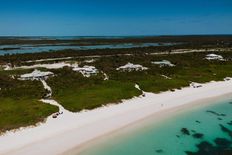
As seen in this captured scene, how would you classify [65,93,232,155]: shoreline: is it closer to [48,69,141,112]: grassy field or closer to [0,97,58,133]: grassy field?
[48,69,141,112]: grassy field

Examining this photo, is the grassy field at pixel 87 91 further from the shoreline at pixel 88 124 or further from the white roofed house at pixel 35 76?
the white roofed house at pixel 35 76

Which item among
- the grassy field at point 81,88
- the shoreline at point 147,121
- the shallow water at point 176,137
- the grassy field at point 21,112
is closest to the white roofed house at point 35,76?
the grassy field at point 81,88

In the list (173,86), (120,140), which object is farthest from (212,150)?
(173,86)

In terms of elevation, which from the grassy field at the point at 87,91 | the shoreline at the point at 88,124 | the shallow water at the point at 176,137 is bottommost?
the shallow water at the point at 176,137

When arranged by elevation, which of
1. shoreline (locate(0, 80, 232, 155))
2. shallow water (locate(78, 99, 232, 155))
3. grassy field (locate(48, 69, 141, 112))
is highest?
grassy field (locate(48, 69, 141, 112))

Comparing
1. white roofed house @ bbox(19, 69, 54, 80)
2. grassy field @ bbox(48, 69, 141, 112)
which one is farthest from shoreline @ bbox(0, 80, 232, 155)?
white roofed house @ bbox(19, 69, 54, 80)

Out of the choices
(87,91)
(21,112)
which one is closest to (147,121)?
(87,91)
